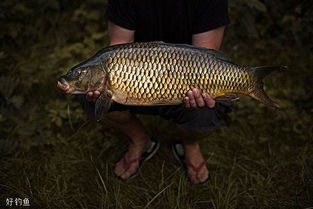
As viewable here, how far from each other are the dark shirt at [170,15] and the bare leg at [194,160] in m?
0.71

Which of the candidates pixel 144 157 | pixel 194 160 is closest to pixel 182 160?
pixel 194 160

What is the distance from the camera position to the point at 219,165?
2594mm

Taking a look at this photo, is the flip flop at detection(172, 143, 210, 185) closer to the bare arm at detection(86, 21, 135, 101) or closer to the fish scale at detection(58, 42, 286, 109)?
the fish scale at detection(58, 42, 286, 109)

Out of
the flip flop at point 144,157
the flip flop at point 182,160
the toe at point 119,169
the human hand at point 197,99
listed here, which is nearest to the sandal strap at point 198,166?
the flip flop at point 182,160

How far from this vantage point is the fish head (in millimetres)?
1817

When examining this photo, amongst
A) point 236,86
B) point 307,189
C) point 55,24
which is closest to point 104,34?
point 55,24

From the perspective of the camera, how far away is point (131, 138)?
101 inches

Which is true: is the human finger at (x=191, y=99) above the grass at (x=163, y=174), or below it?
above

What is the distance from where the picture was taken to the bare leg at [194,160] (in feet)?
8.06

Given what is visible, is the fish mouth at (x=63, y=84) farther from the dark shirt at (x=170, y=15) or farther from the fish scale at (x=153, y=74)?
the dark shirt at (x=170, y=15)

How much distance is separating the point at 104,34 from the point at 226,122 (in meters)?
1.55

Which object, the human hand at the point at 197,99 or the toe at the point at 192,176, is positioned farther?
the toe at the point at 192,176

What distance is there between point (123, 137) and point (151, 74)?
1.13 meters

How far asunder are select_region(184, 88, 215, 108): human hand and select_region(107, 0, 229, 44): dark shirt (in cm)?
49
